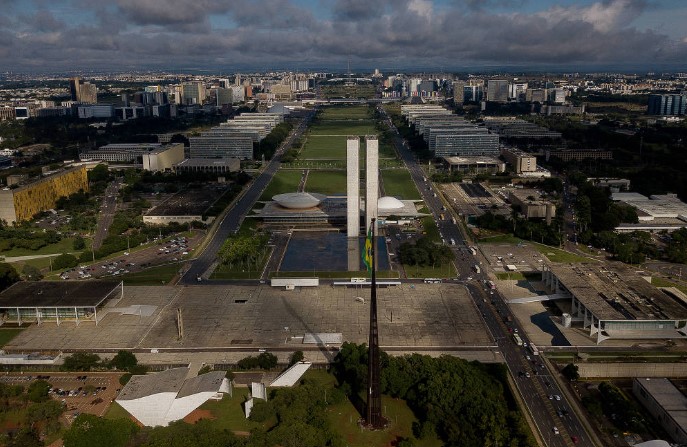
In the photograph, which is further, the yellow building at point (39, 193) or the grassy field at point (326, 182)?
the grassy field at point (326, 182)

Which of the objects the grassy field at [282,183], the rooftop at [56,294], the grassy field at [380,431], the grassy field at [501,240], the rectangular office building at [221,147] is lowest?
the grassy field at [380,431]

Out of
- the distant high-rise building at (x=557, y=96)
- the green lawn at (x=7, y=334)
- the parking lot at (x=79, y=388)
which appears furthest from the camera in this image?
the distant high-rise building at (x=557, y=96)

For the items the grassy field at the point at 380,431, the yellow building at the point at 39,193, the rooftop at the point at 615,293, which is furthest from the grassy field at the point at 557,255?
the yellow building at the point at 39,193

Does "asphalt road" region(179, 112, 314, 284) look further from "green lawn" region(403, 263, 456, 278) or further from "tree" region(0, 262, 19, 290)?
"green lawn" region(403, 263, 456, 278)

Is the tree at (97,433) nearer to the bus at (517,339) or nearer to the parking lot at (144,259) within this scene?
the bus at (517,339)

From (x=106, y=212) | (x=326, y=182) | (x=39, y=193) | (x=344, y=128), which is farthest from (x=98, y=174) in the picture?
(x=344, y=128)

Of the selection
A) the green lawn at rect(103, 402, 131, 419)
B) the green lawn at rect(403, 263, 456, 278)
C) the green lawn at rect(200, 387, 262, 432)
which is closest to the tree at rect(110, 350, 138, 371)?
the green lawn at rect(103, 402, 131, 419)

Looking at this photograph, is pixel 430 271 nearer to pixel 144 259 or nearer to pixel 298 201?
pixel 298 201
